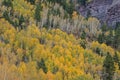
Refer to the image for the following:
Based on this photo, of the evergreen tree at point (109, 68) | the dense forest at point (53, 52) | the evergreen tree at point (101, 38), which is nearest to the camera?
the evergreen tree at point (109, 68)

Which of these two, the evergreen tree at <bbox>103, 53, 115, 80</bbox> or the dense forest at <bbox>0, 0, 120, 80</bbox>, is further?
the dense forest at <bbox>0, 0, 120, 80</bbox>

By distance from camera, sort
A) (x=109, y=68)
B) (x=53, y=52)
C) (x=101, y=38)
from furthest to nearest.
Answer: (x=101, y=38), (x=53, y=52), (x=109, y=68)

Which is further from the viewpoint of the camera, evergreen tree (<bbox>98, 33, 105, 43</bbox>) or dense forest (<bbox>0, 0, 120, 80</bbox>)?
evergreen tree (<bbox>98, 33, 105, 43</bbox>)

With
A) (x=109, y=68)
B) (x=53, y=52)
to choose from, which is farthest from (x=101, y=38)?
(x=109, y=68)

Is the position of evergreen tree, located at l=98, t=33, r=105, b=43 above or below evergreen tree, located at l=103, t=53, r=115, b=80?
above

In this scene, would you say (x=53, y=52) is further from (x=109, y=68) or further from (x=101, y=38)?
(x=109, y=68)

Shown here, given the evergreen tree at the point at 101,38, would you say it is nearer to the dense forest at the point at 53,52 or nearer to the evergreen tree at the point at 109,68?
Answer: the dense forest at the point at 53,52

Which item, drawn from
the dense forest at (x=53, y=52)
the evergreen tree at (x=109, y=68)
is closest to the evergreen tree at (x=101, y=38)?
the dense forest at (x=53, y=52)

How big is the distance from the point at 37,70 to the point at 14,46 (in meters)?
28.9

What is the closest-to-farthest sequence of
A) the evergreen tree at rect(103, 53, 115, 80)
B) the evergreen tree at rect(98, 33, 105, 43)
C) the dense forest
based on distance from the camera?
the evergreen tree at rect(103, 53, 115, 80)
the dense forest
the evergreen tree at rect(98, 33, 105, 43)

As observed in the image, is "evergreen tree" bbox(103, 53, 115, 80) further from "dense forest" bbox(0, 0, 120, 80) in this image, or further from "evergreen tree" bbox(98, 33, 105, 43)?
"evergreen tree" bbox(98, 33, 105, 43)

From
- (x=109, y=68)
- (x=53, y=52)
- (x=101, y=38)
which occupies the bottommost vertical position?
(x=109, y=68)

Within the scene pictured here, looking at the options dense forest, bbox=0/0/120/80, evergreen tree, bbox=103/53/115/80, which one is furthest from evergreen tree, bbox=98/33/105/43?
evergreen tree, bbox=103/53/115/80

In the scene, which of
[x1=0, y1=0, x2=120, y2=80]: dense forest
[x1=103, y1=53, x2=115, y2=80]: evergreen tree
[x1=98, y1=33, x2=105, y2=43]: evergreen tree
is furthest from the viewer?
[x1=98, y1=33, x2=105, y2=43]: evergreen tree
